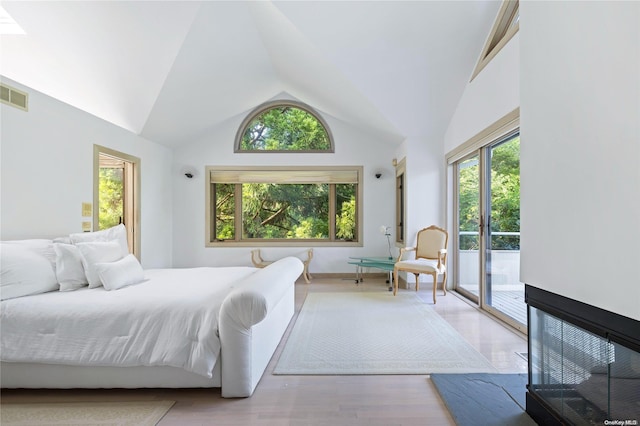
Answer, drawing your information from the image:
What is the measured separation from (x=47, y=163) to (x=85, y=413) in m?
2.37

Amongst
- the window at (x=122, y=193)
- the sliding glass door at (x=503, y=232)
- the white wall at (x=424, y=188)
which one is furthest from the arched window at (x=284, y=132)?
the sliding glass door at (x=503, y=232)

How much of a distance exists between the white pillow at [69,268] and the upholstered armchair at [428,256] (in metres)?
3.48

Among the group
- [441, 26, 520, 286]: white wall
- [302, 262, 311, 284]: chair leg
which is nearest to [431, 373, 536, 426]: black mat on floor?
[441, 26, 520, 286]: white wall

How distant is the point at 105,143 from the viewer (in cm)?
404

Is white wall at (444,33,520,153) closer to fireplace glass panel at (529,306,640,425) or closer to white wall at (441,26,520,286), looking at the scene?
white wall at (441,26,520,286)

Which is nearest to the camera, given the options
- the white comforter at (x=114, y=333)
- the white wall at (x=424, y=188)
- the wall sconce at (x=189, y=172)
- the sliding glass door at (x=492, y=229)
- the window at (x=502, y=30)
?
the white comforter at (x=114, y=333)

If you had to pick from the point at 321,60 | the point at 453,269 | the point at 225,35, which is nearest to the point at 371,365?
the point at 453,269

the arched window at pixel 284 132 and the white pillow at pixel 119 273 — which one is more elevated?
the arched window at pixel 284 132

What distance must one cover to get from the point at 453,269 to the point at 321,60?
3.37 m

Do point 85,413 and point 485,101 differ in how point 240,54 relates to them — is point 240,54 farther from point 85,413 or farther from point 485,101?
point 85,413

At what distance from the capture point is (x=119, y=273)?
2.54 meters

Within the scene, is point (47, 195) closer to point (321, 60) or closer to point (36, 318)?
point (36, 318)

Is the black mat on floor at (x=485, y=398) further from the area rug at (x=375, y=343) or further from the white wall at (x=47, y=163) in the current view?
the white wall at (x=47, y=163)

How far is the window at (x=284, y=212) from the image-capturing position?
6230mm
